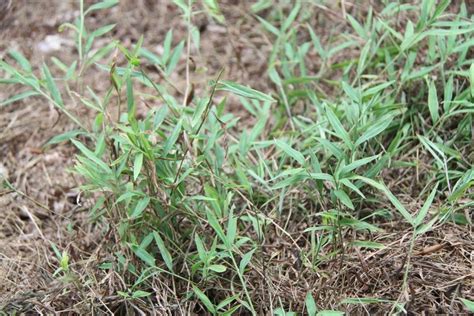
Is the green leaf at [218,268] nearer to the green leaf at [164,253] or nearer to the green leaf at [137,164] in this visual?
the green leaf at [164,253]

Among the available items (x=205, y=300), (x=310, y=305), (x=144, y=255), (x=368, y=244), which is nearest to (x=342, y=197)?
(x=368, y=244)

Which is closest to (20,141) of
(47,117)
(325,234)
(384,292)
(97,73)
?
(47,117)

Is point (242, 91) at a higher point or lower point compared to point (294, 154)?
higher

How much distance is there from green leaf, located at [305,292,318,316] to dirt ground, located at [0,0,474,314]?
7 centimetres

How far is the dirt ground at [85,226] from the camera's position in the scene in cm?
175

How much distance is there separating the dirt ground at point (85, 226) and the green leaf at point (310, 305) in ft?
A: 0.22

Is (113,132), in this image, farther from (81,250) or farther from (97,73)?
(97,73)

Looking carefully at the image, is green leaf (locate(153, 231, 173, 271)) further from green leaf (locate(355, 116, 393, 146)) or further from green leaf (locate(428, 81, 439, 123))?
green leaf (locate(428, 81, 439, 123))

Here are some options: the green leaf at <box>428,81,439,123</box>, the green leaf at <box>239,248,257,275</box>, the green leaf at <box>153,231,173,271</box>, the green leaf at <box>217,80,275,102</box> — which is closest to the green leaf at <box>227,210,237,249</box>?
the green leaf at <box>239,248,257,275</box>

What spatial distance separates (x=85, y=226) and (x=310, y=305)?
0.78 metres

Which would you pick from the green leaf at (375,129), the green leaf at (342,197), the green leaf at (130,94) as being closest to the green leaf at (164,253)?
the green leaf at (130,94)

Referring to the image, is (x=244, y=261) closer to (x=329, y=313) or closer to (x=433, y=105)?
(x=329, y=313)

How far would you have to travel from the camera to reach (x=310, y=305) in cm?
164

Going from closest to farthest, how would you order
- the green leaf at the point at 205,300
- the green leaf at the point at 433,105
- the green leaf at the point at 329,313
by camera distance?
the green leaf at the point at 329,313
the green leaf at the point at 205,300
the green leaf at the point at 433,105
